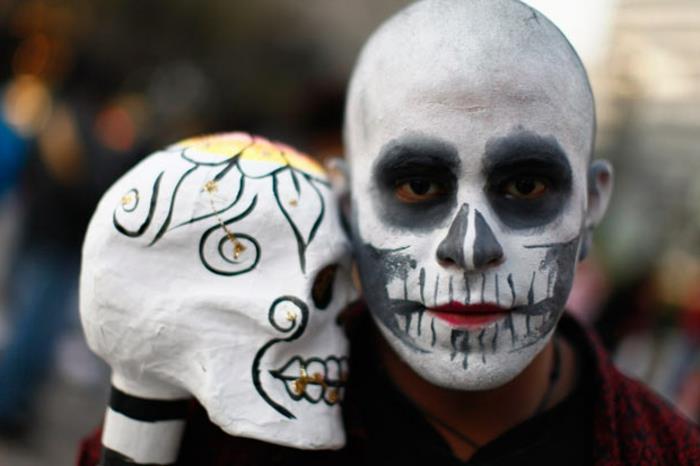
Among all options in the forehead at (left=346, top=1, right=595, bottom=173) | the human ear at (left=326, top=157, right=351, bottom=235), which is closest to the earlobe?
the forehead at (left=346, top=1, right=595, bottom=173)

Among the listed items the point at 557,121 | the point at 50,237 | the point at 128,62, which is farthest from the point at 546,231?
the point at 128,62

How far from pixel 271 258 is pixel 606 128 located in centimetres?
1171

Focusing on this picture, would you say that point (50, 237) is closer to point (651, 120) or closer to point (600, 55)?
point (600, 55)

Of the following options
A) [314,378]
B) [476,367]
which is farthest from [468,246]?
[314,378]

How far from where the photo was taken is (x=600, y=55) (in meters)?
12.3

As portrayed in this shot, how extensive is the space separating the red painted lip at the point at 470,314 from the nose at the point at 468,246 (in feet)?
0.27

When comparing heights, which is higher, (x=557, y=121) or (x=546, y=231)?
(x=557, y=121)

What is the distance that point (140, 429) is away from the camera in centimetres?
170

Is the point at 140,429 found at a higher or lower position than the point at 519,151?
lower

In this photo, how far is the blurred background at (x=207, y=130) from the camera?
4.43 m

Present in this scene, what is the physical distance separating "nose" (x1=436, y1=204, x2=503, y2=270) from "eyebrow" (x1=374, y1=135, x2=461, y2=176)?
10 cm

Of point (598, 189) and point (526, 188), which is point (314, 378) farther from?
point (598, 189)

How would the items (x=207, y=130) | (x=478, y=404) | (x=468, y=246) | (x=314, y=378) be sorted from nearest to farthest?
(x=468, y=246), (x=314, y=378), (x=478, y=404), (x=207, y=130)

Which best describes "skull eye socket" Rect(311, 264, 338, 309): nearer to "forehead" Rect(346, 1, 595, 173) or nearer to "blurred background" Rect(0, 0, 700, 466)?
"forehead" Rect(346, 1, 595, 173)
